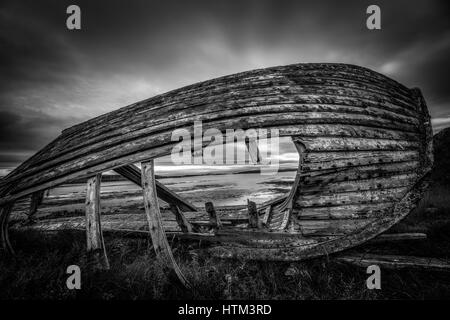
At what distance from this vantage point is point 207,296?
3.07m

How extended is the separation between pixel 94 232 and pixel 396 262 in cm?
491

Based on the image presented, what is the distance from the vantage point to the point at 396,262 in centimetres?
349

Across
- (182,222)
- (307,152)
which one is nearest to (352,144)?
(307,152)

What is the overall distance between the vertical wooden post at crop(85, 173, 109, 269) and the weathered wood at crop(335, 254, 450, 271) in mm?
3855

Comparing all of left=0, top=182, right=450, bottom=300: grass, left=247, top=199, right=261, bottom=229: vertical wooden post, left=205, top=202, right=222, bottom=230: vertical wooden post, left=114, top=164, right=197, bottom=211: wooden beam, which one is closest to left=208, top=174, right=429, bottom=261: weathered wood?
left=0, top=182, right=450, bottom=300: grass

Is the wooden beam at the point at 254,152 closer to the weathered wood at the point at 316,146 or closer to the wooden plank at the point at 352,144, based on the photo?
the weathered wood at the point at 316,146

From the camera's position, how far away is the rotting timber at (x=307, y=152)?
120 inches

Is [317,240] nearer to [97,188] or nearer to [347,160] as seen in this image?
[347,160]

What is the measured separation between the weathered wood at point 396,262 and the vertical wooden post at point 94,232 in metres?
3.86

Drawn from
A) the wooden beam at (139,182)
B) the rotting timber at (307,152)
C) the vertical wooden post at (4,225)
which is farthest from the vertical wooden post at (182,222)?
the vertical wooden post at (4,225)

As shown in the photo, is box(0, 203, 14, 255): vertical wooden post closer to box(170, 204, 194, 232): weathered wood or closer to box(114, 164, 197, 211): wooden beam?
box(114, 164, 197, 211): wooden beam

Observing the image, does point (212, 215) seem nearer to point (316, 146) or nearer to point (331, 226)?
point (331, 226)

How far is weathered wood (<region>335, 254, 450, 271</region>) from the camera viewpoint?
3342 millimetres
